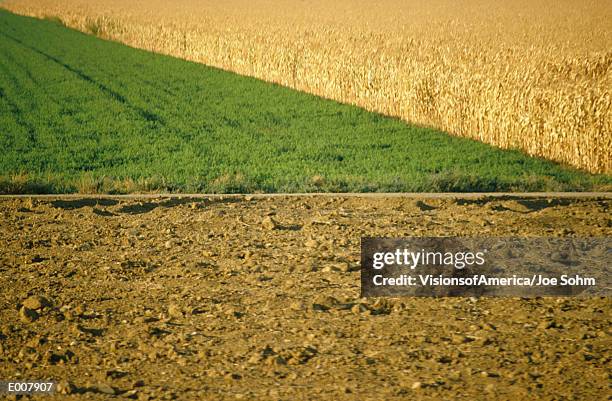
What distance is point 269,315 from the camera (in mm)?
6188

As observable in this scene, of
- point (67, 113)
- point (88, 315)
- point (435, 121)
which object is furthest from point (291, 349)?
point (67, 113)

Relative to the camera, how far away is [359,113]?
60.4ft

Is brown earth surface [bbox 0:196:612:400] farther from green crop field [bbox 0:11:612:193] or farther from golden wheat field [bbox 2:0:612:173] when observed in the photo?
golden wheat field [bbox 2:0:612:173]

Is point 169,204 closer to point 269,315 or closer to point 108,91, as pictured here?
point 269,315

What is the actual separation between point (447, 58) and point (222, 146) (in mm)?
6689

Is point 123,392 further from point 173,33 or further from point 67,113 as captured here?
point 173,33

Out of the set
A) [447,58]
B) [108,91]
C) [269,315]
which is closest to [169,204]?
[269,315]

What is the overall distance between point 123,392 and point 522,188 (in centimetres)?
691

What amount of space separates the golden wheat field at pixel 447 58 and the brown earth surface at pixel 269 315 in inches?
185

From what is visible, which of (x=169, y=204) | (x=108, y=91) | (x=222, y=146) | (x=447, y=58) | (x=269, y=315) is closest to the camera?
(x=269, y=315)

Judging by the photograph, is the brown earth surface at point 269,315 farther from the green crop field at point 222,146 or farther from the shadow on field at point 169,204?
the green crop field at point 222,146

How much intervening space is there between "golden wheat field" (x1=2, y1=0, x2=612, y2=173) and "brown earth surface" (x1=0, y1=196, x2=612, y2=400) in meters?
4.71

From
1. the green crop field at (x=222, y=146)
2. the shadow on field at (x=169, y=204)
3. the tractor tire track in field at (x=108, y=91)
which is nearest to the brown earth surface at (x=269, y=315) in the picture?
the shadow on field at (x=169, y=204)

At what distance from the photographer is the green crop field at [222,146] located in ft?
35.9
